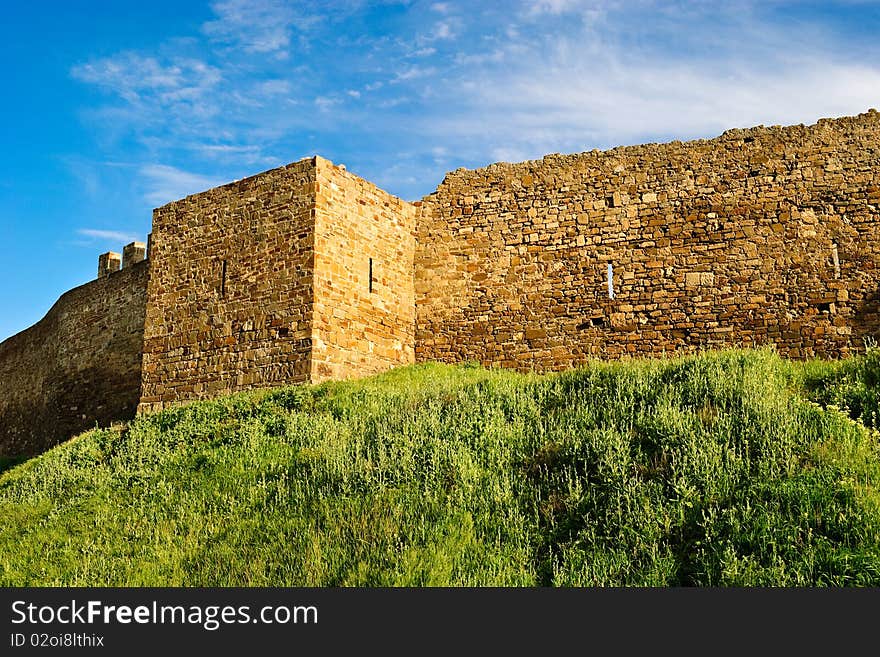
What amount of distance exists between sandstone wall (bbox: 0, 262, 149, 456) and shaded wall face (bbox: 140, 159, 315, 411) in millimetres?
2201

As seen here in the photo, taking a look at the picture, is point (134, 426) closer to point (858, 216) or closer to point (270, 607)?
point (270, 607)

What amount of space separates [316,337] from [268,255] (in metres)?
1.91

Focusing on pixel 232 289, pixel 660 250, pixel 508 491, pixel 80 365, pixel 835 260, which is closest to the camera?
pixel 508 491

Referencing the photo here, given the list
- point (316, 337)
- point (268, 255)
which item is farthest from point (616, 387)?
point (268, 255)

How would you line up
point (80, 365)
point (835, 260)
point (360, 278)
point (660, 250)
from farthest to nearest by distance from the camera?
point (80, 365) < point (360, 278) < point (660, 250) < point (835, 260)

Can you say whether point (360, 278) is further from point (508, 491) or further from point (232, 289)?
point (508, 491)

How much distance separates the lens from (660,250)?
46.1 ft

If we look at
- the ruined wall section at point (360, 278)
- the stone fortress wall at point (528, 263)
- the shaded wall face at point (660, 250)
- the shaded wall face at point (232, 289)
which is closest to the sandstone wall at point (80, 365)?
the shaded wall face at point (232, 289)

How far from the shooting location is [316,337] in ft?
44.4

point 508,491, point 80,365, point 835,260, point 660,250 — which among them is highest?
point 660,250

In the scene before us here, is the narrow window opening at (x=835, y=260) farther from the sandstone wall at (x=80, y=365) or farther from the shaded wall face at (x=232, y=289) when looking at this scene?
the sandstone wall at (x=80, y=365)

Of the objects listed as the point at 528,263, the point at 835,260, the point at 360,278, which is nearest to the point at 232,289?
the point at 360,278

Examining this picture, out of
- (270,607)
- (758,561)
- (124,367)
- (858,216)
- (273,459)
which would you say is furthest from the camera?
(124,367)

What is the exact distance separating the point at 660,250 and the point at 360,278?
196 inches
